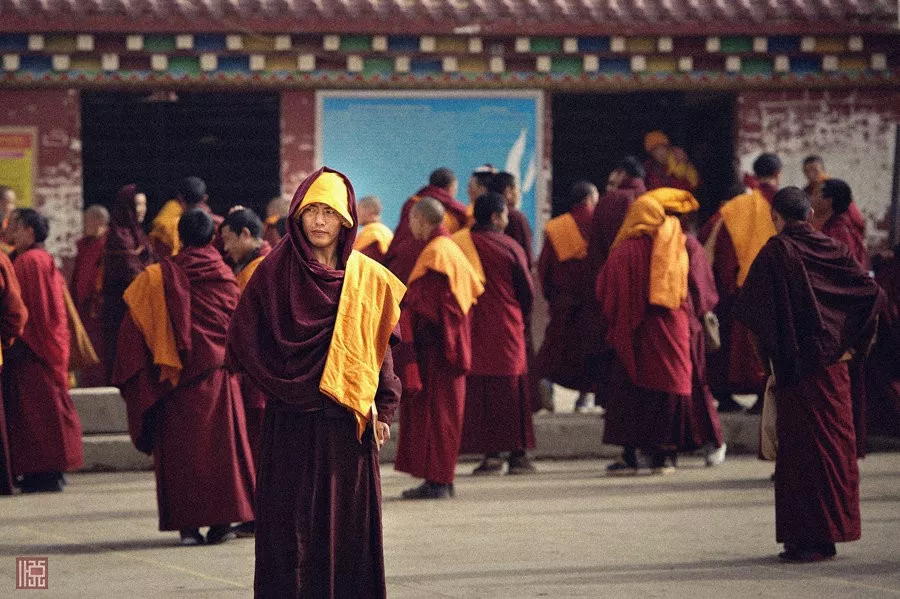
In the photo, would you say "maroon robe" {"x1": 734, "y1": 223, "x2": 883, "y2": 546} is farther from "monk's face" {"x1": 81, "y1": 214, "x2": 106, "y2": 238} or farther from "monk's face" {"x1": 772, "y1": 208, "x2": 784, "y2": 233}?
"monk's face" {"x1": 81, "y1": 214, "x2": 106, "y2": 238}

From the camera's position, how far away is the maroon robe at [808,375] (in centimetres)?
Answer: 753

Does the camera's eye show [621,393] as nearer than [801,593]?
No

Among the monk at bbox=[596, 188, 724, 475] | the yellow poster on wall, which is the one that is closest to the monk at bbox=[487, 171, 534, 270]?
the monk at bbox=[596, 188, 724, 475]

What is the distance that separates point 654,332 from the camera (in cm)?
1041

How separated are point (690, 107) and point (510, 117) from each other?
217 cm

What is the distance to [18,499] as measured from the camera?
33.0ft

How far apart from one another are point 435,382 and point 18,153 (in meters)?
5.81

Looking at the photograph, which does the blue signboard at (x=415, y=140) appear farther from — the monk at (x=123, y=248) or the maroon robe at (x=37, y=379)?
the maroon robe at (x=37, y=379)

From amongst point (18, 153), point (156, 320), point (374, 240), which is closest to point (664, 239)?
point (374, 240)

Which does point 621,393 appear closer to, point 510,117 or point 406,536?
point 406,536

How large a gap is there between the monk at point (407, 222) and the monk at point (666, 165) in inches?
91.4

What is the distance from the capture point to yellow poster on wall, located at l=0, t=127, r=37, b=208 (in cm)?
1430

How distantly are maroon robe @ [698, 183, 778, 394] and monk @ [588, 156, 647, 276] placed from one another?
589 millimetres

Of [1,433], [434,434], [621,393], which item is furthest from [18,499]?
[621,393]
